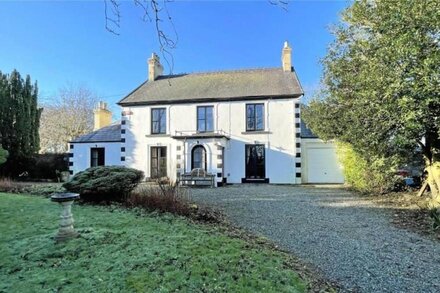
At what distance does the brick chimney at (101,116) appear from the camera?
986 inches

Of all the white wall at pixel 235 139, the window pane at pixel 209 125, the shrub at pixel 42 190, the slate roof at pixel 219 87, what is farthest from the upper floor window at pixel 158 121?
the shrub at pixel 42 190

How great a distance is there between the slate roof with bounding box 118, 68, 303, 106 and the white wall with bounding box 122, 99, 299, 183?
467 mm

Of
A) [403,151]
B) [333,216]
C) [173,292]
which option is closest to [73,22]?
[173,292]

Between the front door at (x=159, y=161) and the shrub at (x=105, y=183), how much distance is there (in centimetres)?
1112

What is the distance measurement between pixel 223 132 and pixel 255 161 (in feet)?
8.46

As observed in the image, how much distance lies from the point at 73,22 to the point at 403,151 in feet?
35.3

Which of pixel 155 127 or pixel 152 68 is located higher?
pixel 152 68

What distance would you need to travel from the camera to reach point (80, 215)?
748 centimetres

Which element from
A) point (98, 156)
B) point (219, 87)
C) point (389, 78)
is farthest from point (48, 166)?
point (389, 78)

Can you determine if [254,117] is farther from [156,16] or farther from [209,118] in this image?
[156,16]

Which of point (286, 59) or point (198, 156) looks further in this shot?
point (286, 59)

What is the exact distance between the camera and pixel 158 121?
69.1 ft

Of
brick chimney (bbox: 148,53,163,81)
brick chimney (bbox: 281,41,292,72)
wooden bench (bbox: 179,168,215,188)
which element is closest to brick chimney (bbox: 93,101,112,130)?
brick chimney (bbox: 148,53,163,81)

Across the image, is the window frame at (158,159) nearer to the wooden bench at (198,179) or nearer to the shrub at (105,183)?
the wooden bench at (198,179)
